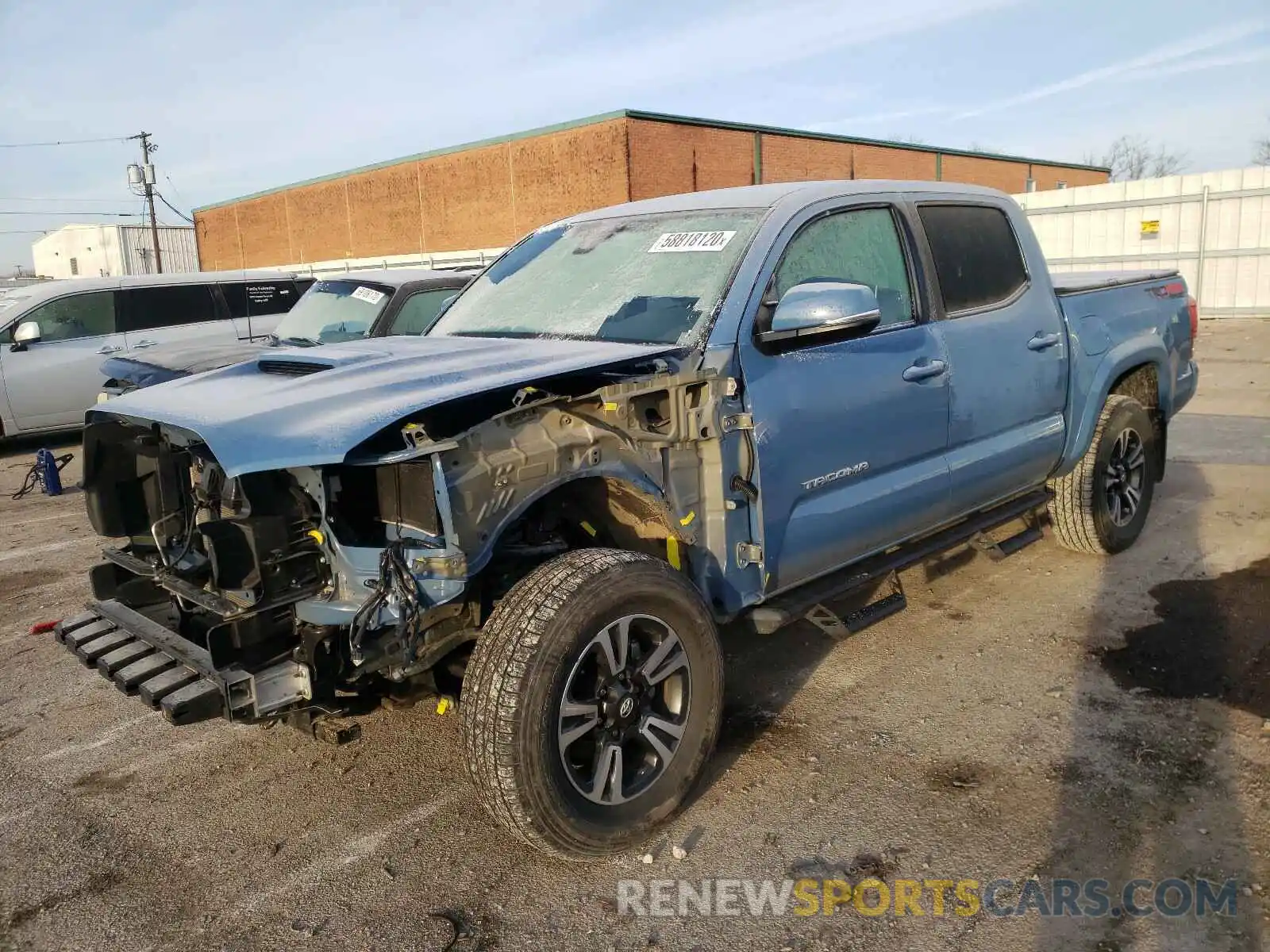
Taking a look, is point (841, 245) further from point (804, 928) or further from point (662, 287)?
point (804, 928)

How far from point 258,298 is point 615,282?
9.20 metres

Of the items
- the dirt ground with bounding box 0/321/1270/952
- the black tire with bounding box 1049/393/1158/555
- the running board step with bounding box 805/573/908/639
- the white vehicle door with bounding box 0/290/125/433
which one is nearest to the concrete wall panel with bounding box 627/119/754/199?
the white vehicle door with bounding box 0/290/125/433

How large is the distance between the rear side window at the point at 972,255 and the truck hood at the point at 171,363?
4668 mm

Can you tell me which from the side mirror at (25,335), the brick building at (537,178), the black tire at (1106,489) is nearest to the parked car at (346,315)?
the side mirror at (25,335)

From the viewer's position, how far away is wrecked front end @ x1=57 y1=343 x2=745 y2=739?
2.74m

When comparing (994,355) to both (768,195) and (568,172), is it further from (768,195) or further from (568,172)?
(568,172)

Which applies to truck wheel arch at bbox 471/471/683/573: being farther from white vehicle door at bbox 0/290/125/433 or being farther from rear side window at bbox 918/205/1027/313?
white vehicle door at bbox 0/290/125/433

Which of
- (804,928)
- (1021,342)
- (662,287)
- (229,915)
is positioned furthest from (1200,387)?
(229,915)

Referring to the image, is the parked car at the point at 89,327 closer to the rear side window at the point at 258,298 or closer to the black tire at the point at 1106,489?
the rear side window at the point at 258,298

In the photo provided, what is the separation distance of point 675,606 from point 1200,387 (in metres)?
11.4

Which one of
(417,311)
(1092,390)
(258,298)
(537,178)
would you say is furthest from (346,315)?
(537,178)

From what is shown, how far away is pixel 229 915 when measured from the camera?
109 inches

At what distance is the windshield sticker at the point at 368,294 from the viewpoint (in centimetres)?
809

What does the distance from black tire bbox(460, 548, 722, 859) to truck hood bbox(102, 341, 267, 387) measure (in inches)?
183
